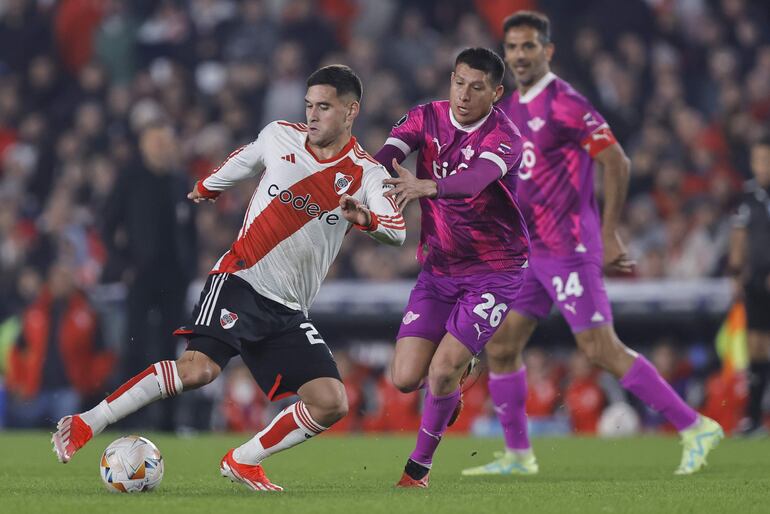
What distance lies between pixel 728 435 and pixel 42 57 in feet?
33.3

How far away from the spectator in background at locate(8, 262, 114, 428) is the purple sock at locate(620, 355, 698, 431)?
6.69 m

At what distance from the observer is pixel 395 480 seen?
24.8 feet

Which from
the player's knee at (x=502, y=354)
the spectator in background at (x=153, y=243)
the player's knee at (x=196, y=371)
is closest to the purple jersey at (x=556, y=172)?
the player's knee at (x=502, y=354)

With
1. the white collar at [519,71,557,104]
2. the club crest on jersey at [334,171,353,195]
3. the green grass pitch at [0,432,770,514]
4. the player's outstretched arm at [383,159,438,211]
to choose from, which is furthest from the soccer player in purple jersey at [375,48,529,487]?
the white collar at [519,71,557,104]

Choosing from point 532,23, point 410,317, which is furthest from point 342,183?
point 532,23

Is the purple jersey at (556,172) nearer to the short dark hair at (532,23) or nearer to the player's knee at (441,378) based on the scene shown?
the short dark hair at (532,23)

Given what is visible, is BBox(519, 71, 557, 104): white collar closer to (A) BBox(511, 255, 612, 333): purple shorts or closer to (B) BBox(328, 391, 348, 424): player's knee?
(A) BBox(511, 255, 612, 333): purple shorts

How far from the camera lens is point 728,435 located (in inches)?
476

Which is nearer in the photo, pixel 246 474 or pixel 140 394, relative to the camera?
pixel 140 394

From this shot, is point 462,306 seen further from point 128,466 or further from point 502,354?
point 128,466

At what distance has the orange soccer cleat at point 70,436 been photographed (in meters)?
6.08

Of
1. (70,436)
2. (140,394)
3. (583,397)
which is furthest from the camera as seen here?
(583,397)

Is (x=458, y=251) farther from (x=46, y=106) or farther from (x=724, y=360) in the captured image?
(x=46, y=106)

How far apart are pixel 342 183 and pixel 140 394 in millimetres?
1334
